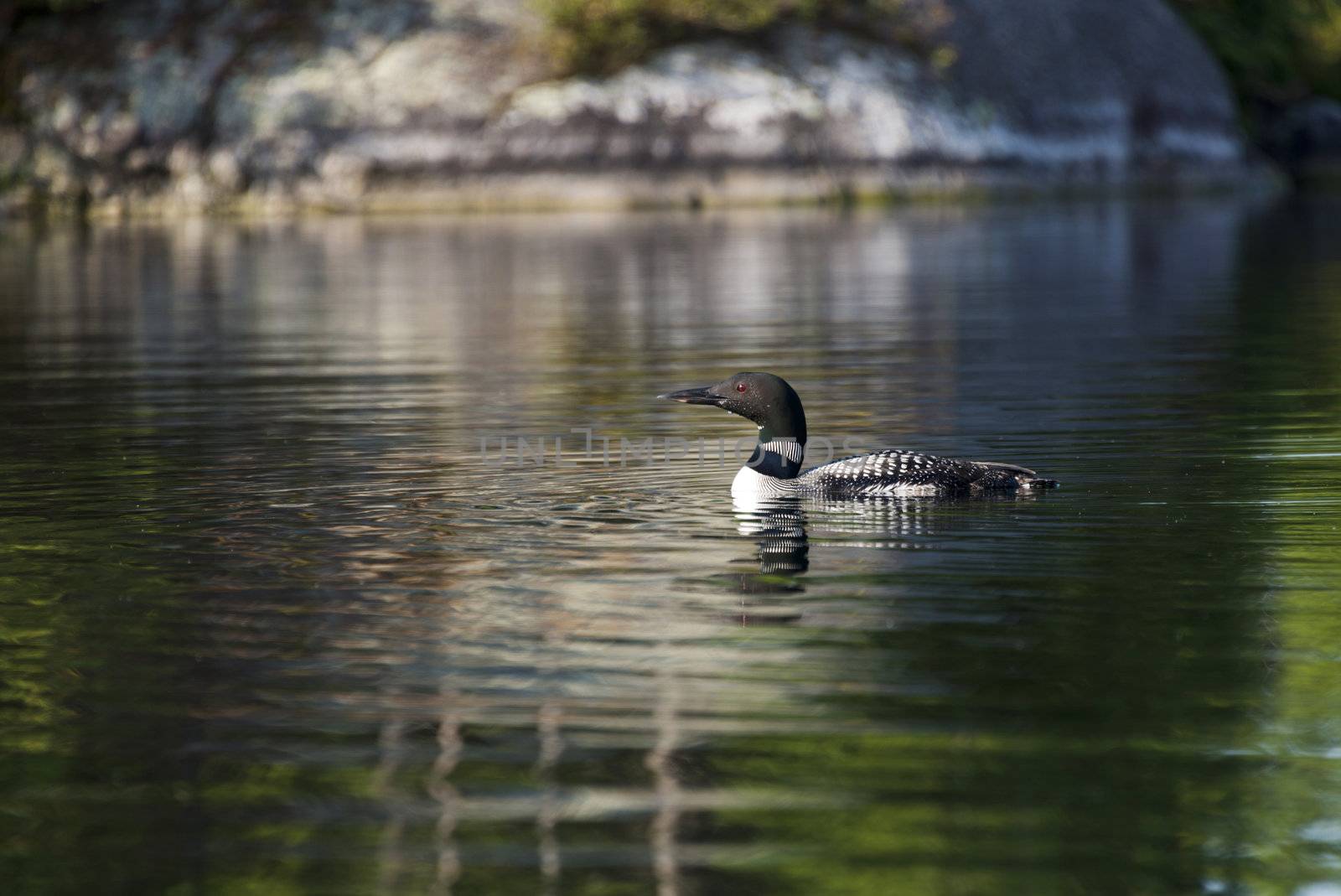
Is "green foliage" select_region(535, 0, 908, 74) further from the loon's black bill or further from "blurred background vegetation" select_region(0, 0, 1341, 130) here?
the loon's black bill

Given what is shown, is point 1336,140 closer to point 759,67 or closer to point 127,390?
point 759,67

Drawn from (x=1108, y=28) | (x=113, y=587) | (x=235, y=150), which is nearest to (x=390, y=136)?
(x=235, y=150)

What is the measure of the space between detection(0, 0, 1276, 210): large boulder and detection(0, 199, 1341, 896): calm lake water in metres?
33.1

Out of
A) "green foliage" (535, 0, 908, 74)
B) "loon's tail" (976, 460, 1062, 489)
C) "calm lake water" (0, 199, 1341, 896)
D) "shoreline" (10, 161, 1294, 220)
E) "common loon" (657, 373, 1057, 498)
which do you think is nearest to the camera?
"calm lake water" (0, 199, 1341, 896)

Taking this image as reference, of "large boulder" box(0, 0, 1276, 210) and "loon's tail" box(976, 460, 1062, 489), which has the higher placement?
"large boulder" box(0, 0, 1276, 210)

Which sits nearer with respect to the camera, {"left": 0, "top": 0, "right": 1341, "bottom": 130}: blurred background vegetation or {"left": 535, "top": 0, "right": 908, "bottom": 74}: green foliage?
{"left": 535, "top": 0, "right": 908, "bottom": 74}: green foliage

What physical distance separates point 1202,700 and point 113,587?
14.6 ft

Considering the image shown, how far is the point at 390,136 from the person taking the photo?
53.8 meters

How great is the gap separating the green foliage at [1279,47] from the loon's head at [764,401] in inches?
2298

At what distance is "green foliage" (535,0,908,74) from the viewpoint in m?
52.8

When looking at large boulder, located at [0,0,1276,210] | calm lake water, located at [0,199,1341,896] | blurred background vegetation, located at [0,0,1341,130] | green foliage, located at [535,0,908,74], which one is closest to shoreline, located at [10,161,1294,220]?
large boulder, located at [0,0,1276,210]

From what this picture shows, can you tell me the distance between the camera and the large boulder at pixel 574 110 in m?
51.7

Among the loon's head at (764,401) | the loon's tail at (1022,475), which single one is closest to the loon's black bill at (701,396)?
the loon's head at (764,401)

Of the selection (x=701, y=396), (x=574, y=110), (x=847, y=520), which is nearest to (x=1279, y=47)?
(x=574, y=110)
